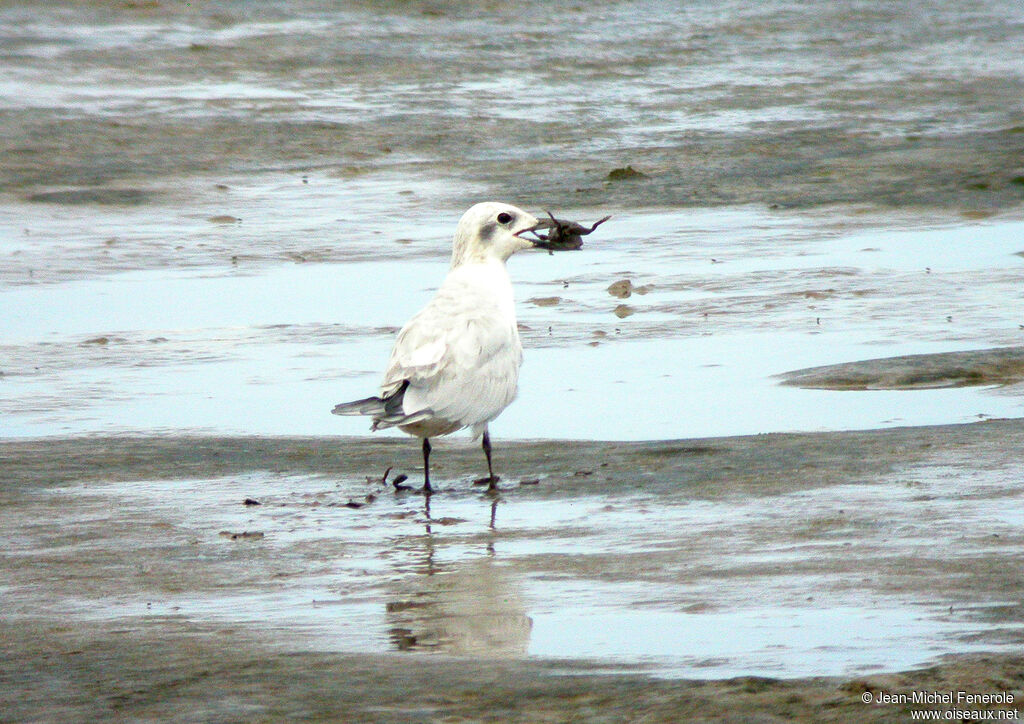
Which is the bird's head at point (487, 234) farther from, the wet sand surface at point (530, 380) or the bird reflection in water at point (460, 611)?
the bird reflection in water at point (460, 611)

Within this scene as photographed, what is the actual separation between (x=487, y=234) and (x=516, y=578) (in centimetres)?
265

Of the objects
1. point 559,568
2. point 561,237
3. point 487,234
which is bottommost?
point 559,568

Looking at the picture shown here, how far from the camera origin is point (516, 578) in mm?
5836

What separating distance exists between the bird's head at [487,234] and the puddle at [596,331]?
0.78m

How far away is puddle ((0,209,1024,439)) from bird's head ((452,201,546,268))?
2.55 ft

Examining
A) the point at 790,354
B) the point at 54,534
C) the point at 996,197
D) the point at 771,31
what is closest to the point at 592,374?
the point at 790,354

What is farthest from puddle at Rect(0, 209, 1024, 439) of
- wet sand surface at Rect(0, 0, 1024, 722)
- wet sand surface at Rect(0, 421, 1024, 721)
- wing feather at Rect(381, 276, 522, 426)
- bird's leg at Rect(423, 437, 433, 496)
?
bird's leg at Rect(423, 437, 433, 496)

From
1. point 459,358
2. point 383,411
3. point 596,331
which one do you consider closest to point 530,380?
point 596,331

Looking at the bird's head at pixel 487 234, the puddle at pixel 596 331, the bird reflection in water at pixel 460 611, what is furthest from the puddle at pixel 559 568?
the puddle at pixel 596 331

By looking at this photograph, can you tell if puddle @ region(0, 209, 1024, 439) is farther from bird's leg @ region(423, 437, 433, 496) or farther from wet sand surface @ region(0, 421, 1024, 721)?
bird's leg @ region(423, 437, 433, 496)

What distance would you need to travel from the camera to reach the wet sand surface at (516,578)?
464cm

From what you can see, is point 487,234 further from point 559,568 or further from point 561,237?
point 559,568

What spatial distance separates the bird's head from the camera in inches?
323

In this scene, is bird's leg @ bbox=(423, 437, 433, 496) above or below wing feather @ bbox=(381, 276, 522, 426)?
below
